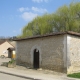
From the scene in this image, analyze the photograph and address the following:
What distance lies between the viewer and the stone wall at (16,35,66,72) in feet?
60.1

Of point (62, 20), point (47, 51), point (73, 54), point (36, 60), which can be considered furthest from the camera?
point (62, 20)

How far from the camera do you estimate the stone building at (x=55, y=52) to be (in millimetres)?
17844

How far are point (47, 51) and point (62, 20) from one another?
41.7 feet

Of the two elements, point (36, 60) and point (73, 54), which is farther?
point (36, 60)

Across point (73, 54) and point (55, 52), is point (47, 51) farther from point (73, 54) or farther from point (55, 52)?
point (73, 54)

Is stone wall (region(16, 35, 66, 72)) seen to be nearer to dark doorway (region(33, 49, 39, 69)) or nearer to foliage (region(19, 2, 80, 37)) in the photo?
dark doorway (region(33, 49, 39, 69))

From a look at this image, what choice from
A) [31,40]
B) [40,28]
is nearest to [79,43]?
[31,40]

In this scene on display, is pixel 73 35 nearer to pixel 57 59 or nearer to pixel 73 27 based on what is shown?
pixel 57 59

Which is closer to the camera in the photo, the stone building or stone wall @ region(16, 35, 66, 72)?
the stone building

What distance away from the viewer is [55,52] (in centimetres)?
1895

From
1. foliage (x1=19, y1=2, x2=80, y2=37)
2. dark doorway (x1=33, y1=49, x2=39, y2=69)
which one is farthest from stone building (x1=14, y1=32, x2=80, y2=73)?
foliage (x1=19, y1=2, x2=80, y2=37)

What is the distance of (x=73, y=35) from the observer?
60.2 ft

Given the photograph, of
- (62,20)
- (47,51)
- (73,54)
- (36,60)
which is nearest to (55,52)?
(47,51)

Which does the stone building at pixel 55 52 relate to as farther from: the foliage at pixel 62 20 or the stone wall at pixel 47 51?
the foliage at pixel 62 20
